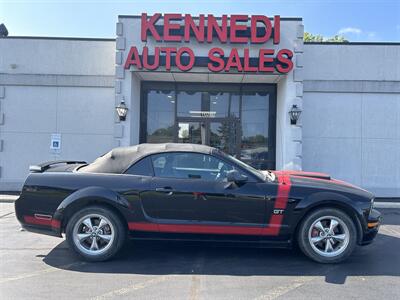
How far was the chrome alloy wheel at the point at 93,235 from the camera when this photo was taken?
4.85m

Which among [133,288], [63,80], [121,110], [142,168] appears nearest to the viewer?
[133,288]

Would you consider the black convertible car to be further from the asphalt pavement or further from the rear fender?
the asphalt pavement

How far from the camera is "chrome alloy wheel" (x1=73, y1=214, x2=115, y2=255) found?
15.9 feet

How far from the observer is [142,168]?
199 inches

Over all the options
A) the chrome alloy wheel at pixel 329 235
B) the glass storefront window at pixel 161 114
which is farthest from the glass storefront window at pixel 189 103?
the chrome alloy wheel at pixel 329 235

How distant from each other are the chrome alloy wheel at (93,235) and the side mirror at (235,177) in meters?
1.72

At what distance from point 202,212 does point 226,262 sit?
766 mm

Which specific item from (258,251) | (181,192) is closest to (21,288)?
(181,192)

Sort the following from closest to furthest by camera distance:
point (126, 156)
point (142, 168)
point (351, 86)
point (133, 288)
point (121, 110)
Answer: point (133, 288)
point (142, 168)
point (126, 156)
point (121, 110)
point (351, 86)

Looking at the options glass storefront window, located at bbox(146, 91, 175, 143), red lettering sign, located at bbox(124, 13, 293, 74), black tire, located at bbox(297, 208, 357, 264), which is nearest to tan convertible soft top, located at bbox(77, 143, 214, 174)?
black tire, located at bbox(297, 208, 357, 264)

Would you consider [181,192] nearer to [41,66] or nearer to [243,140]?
[243,140]

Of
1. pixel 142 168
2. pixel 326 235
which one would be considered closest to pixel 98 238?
pixel 142 168

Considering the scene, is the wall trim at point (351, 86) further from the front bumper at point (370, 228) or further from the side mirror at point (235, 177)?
the side mirror at point (235, 177)

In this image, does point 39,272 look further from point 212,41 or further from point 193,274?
point 212,41
